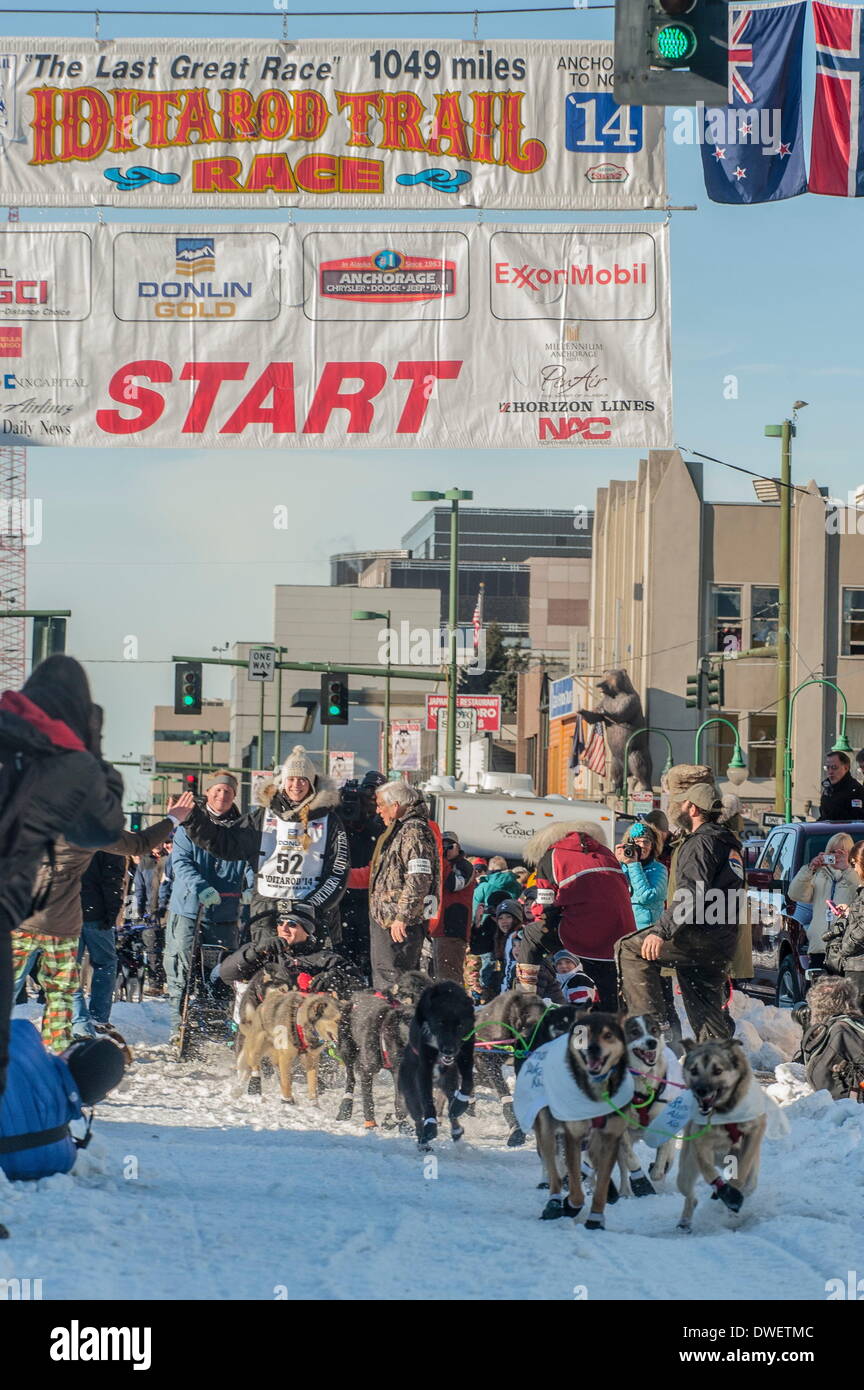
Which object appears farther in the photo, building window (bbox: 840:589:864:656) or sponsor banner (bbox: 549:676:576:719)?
sponsor banner (bbox: 549:676:576:719)

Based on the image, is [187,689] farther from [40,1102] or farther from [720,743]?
[40,1102]

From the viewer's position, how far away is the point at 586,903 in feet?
32.6

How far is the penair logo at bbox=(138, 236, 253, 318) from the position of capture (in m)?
11.0

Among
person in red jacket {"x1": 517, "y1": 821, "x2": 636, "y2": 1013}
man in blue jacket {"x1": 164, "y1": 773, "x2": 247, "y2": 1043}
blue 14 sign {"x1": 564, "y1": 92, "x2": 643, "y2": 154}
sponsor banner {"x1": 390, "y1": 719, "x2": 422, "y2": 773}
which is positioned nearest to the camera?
person in red jacket {"x1": 517, "y1": 821, "x2": 636, "y2": 1013}

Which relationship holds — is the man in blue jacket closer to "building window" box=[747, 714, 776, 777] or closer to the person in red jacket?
the person in red jacket


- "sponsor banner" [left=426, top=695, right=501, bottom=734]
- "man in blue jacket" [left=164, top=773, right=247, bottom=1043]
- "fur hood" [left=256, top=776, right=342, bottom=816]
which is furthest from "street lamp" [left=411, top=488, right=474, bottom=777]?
"fur hood" [left=256, top=776, right=342, bottom=816]

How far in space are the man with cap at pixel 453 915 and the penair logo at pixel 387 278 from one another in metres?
3.89

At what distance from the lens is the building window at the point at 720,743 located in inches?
1906

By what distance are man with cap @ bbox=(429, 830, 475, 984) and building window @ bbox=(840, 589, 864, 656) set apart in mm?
37541

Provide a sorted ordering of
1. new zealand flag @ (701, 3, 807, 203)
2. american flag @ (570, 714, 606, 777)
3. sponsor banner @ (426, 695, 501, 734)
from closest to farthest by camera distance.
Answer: new zealand flag @ (701, 3, 807, 203) < sponsor banner @ (426, 695, 501, 734) < american flag @ (570, 714, 606, 777)

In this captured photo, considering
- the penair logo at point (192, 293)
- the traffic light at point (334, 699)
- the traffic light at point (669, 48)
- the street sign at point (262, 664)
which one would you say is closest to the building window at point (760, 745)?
the street sign at point (262, 664)

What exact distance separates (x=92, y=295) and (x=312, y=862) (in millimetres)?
3966

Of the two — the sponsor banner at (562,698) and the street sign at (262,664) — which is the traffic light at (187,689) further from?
the sponsor banner at (562,698)

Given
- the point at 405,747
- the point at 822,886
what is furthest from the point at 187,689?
the point at 822,886
